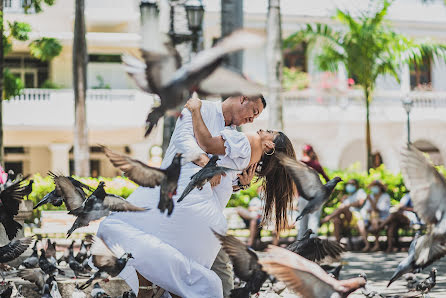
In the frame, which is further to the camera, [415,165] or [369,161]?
[369,161]

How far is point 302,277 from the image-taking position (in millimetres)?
4812

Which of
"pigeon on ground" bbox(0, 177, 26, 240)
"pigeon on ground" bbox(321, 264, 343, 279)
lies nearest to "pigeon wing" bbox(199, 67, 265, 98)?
"pigeon on ground" bbox(0, 177, 26, 240)

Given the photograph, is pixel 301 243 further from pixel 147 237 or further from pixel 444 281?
pixel 444 281

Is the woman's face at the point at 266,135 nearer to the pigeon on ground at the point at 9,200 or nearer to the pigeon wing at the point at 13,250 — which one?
the pigeon on ground at the point at 9,200

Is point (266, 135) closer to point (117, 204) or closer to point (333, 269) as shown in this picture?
point (117, 204)

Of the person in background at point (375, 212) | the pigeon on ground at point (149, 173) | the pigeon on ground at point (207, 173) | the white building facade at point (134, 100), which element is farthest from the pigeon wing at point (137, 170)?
the white building facade at point (134, 100)

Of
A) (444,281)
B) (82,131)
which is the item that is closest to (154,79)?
(444,281)

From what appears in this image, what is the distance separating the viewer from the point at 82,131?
81.6 feet

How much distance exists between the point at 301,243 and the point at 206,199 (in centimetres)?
74

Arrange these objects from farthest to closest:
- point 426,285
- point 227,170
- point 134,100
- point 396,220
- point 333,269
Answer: point 134,100, point 396,220, point 333,269, point 426,285, point 227,170

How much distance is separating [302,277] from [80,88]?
1981 centimetres

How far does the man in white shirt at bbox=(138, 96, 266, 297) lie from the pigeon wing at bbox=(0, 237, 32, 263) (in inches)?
47.4

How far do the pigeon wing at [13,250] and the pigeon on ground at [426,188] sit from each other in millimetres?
3209

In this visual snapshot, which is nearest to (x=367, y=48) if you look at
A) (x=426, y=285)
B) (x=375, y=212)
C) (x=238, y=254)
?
(x=375, y=212)
